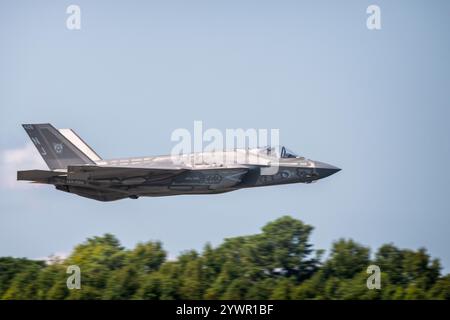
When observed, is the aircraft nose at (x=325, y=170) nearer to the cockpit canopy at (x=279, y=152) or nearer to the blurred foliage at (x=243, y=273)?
the cockpit canopy at (x=279, y=152)

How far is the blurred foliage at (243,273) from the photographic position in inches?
2116

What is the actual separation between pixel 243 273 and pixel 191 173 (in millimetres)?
20866

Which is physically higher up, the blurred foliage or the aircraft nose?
the aircraft nose

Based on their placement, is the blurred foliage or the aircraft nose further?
the blurred foliage

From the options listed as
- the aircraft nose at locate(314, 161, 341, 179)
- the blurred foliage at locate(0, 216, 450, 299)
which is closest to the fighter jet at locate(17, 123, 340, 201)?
the aircraft nose at locate(314, 161, 341, 179)

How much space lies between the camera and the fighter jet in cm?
3831

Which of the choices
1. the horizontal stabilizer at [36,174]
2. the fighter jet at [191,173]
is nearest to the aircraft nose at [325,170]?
the fighter jet at [191,173]

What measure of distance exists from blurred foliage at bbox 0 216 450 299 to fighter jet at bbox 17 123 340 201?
14697mm

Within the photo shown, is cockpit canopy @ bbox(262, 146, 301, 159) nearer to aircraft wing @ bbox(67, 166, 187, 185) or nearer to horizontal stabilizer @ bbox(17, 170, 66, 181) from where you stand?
aircraft wing @ bbox(67, 166, 187, 185)

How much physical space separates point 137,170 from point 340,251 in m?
24.5

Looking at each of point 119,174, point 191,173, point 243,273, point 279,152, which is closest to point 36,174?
point 119,174

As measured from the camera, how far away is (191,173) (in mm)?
38375
